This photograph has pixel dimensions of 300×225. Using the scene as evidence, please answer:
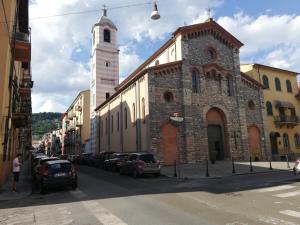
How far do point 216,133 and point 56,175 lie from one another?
20.2m

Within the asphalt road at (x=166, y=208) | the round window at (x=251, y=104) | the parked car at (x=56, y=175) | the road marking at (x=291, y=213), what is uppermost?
the round window at (x=251, y=104)

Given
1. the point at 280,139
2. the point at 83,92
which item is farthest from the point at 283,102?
the point at 83,92

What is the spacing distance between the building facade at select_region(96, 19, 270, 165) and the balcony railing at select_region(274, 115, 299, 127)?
4.72m

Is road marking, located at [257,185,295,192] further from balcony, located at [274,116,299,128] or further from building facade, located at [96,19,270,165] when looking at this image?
balcony, located at [274,116,299,128]

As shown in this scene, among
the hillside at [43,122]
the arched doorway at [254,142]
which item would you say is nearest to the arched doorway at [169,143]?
the arched doorway at [254,142]

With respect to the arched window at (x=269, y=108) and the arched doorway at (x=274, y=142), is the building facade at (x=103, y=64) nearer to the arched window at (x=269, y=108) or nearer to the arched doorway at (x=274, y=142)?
the arched window at (x=269, y=108)

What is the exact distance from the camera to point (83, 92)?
2121 inches

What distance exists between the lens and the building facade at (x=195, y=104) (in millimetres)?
26266

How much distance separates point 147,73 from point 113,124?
12707 mm

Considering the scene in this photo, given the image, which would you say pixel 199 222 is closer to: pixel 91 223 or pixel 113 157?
pixel 91 223

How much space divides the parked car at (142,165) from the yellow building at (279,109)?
21.0 m

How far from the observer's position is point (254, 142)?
31.6m

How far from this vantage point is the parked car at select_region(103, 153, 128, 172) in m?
22.7

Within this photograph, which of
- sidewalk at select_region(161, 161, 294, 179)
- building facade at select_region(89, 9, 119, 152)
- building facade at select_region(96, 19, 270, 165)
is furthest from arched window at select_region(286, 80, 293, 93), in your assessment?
building facade at select_region(89, 9, 119, 152)
